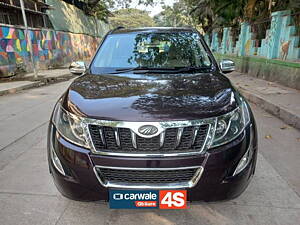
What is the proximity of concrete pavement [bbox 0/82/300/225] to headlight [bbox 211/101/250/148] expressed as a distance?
0.53 metres

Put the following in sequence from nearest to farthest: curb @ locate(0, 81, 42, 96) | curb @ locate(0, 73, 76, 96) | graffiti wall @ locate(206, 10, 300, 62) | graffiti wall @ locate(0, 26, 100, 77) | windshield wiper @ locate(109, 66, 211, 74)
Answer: windshield wiper @ locate(109, 66, 211, 74), graffiti wall @ locate(206, 10, 300, 62), curb @ locate(0, 81, 42, 96), curb @ locate(0, 73, 76, 96), graffiti wall @ locate(0, 26, 100, 77)

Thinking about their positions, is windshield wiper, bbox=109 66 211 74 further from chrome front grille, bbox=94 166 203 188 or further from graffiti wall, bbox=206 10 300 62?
graffiti wall, bbox=206 10 300 62

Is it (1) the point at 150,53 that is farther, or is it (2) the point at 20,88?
(2) the point at 20,88

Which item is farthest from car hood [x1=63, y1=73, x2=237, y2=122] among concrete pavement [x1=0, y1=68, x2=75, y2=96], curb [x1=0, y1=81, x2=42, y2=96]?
concrete pavement [x1=0, y1=68, x2=75, y2=96]

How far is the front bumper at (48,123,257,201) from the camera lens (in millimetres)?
1636

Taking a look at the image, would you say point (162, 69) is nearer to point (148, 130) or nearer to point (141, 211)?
point (148, 130)

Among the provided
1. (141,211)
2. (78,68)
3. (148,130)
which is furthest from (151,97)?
(78,68)

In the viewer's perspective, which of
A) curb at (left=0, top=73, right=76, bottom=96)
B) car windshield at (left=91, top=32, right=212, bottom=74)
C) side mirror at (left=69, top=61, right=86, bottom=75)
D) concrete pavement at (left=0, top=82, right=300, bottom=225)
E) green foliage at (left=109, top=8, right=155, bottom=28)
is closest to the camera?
concrete pavement at (left=0, top=82, right=300, bottom=225)

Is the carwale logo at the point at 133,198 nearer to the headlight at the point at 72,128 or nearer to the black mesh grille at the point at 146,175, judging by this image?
the black mesh grille at the point at 146,175

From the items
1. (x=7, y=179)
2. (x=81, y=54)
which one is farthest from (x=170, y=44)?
(x=81, y=54)

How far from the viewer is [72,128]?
70.8 inches

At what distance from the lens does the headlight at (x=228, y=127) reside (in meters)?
1.72

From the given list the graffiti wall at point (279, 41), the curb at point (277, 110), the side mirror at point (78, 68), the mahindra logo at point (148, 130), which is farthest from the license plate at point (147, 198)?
the graffiti wall at point (279, 41)

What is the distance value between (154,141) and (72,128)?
0.62 meters
